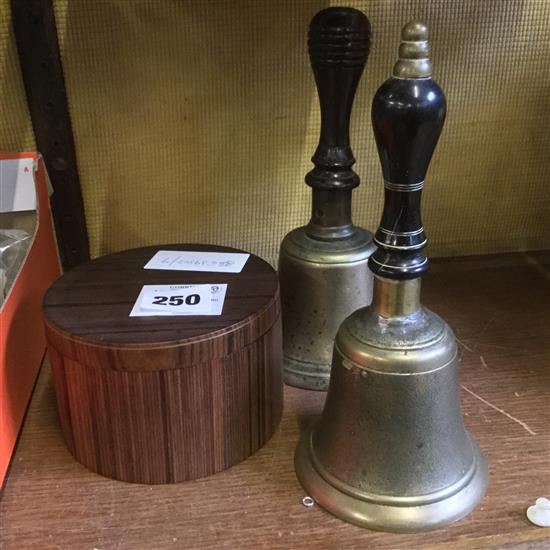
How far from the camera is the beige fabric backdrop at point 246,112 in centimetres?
81

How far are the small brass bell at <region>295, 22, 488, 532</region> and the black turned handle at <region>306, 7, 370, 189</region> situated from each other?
0.17 m

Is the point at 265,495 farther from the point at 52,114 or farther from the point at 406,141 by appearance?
the point at 52,114

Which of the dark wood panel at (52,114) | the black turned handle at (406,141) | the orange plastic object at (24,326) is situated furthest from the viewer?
the dark wood panel at (52,114)

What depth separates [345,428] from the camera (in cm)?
55

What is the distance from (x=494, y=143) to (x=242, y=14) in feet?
1.27

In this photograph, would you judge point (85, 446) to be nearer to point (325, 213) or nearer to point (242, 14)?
point (325, 213)

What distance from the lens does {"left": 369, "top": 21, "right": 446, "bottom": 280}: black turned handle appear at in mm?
452

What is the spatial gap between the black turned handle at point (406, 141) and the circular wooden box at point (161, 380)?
5.7 inches

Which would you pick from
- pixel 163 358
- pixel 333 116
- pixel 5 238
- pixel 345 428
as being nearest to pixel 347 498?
pixel 345 428

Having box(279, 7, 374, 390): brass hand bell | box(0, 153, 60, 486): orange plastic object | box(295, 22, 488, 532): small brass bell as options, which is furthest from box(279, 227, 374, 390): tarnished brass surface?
box(0, 153, 60, 486): orange plastic object

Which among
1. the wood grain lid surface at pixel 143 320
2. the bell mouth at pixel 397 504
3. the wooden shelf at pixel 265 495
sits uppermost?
the wood grain lid surface at pixel 143 320

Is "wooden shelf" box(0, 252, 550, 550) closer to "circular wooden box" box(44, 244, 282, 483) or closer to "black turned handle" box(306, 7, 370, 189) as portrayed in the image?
"circular wooden box" box(44, 244, 282, 483)

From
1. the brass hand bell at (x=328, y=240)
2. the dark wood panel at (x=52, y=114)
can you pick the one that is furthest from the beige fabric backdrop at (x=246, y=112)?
the brass hand bell at (x=328, y=240)

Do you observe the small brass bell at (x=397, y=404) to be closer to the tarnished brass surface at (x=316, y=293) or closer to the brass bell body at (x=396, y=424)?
the brass bell body at (x=396, y=424)
